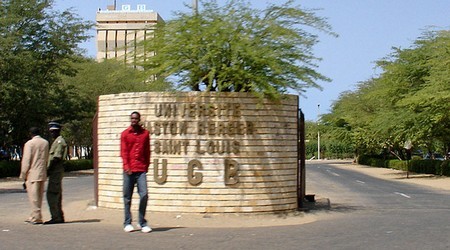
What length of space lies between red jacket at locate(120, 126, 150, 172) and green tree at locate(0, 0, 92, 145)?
24.8 metres

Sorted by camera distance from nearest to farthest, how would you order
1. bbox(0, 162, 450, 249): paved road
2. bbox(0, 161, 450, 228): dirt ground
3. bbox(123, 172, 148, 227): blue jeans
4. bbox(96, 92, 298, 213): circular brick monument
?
bbox(0, 162, 450, 249): paved road < bbox(123, 172, 148, 227): blue jeans < bbox(0, 161, 450, 228): dirt ground < bbox(96, 92, 298, 213): circular brick monument

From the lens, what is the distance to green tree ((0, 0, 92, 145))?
117 feet

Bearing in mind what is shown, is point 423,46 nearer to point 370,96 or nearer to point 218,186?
point 370,96

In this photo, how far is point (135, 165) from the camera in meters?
11.0

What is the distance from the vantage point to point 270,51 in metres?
13.6

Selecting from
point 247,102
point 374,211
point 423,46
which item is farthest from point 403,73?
point 247,102

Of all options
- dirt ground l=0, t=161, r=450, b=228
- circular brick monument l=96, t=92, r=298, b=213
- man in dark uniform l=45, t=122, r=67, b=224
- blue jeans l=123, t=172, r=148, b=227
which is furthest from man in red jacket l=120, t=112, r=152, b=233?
circular brick monument l=96, t=92, r=298, b=213

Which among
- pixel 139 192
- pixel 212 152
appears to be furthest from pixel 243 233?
pixel 212 152

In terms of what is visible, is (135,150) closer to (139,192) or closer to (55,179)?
(139,192)

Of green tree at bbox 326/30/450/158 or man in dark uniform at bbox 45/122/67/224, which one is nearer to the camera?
man in dark uniform at bbox 45/122/67/224

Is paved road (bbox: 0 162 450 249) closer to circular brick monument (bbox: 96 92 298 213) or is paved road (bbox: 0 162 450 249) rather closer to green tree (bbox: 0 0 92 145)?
circular brick monument (bbox: 96 92 298 213)

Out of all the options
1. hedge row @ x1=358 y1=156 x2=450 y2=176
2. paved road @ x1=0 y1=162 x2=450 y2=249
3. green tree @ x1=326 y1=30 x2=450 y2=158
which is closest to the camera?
paved road @ x1=0 y1=162 x2=450 y2=249

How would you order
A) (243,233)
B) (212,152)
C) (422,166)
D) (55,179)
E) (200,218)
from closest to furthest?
(243,233) → (55,179) → (200,218) → (212,152) → (422,166)

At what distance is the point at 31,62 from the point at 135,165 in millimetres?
28172
